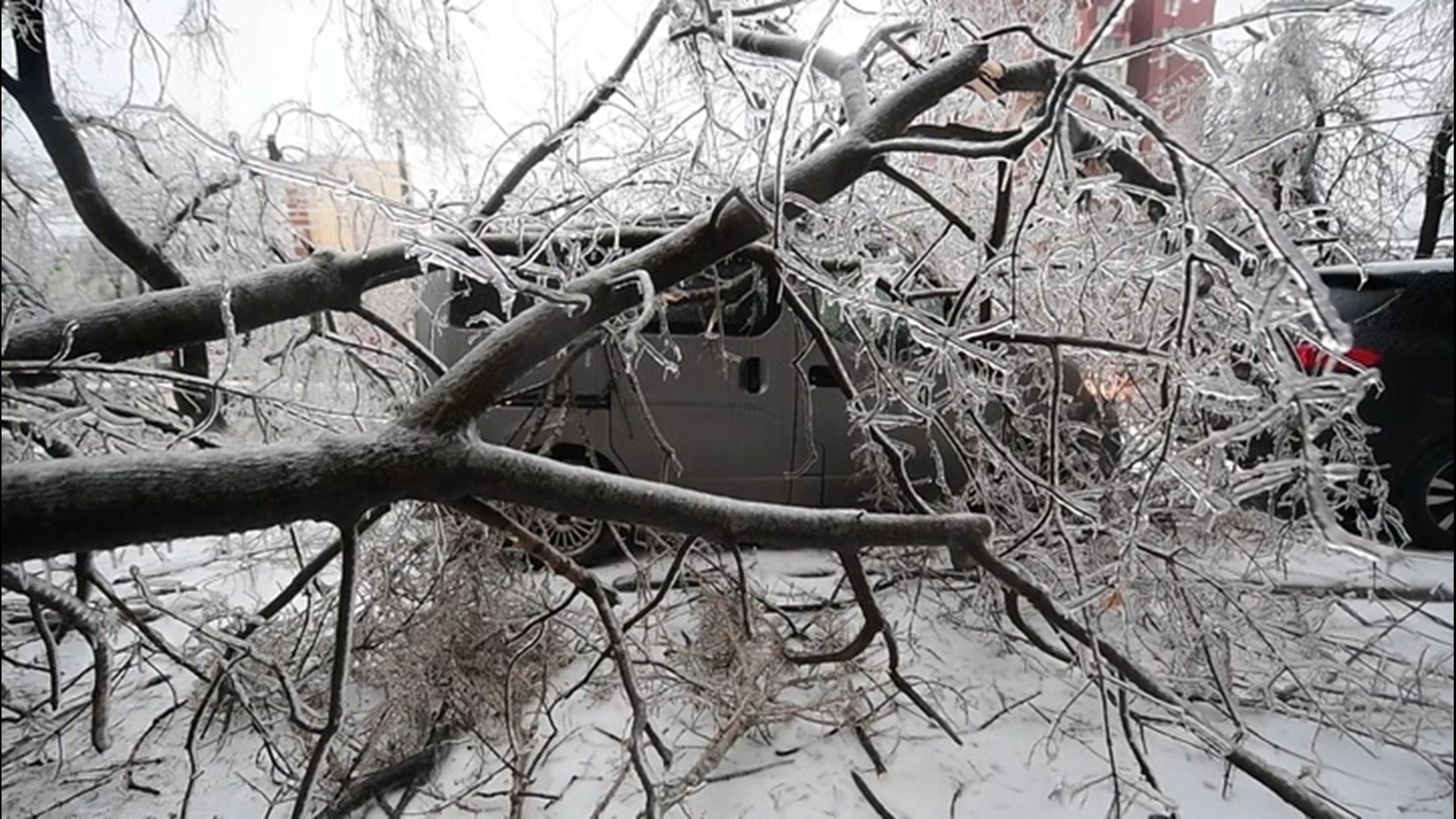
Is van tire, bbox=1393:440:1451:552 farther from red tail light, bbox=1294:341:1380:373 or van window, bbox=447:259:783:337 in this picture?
van window, bbox=447:259:783:337

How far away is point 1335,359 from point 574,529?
2.14 metres

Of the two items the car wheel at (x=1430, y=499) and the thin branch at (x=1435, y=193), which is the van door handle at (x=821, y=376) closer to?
the thin branch at (x=1435, y=193)

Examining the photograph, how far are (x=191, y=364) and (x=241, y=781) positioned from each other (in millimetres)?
1268

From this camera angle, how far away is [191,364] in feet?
5.52

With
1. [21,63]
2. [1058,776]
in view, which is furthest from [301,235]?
[1058,776]

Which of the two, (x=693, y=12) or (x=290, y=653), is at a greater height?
(x=693, y=12)

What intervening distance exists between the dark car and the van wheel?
1481mm

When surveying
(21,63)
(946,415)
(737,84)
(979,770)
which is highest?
(737,84)

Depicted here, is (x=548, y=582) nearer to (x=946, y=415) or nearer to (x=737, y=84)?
(x=946, y=415)

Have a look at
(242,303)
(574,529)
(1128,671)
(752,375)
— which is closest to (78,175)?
(242,303)

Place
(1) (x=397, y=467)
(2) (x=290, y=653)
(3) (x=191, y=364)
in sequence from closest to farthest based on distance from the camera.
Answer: (1) (x=397, y=467), (3) (x=191, y=364), (2) (x=290, y=653)

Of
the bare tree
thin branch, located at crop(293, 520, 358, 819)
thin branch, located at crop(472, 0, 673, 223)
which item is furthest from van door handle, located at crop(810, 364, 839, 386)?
thin branch, located at crop(293, 520, 358, 819)

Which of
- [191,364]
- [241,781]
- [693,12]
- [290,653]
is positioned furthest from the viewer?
[693,12]

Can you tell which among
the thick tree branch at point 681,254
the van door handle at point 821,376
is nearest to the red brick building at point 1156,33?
the thick tree branch at point 681,254
